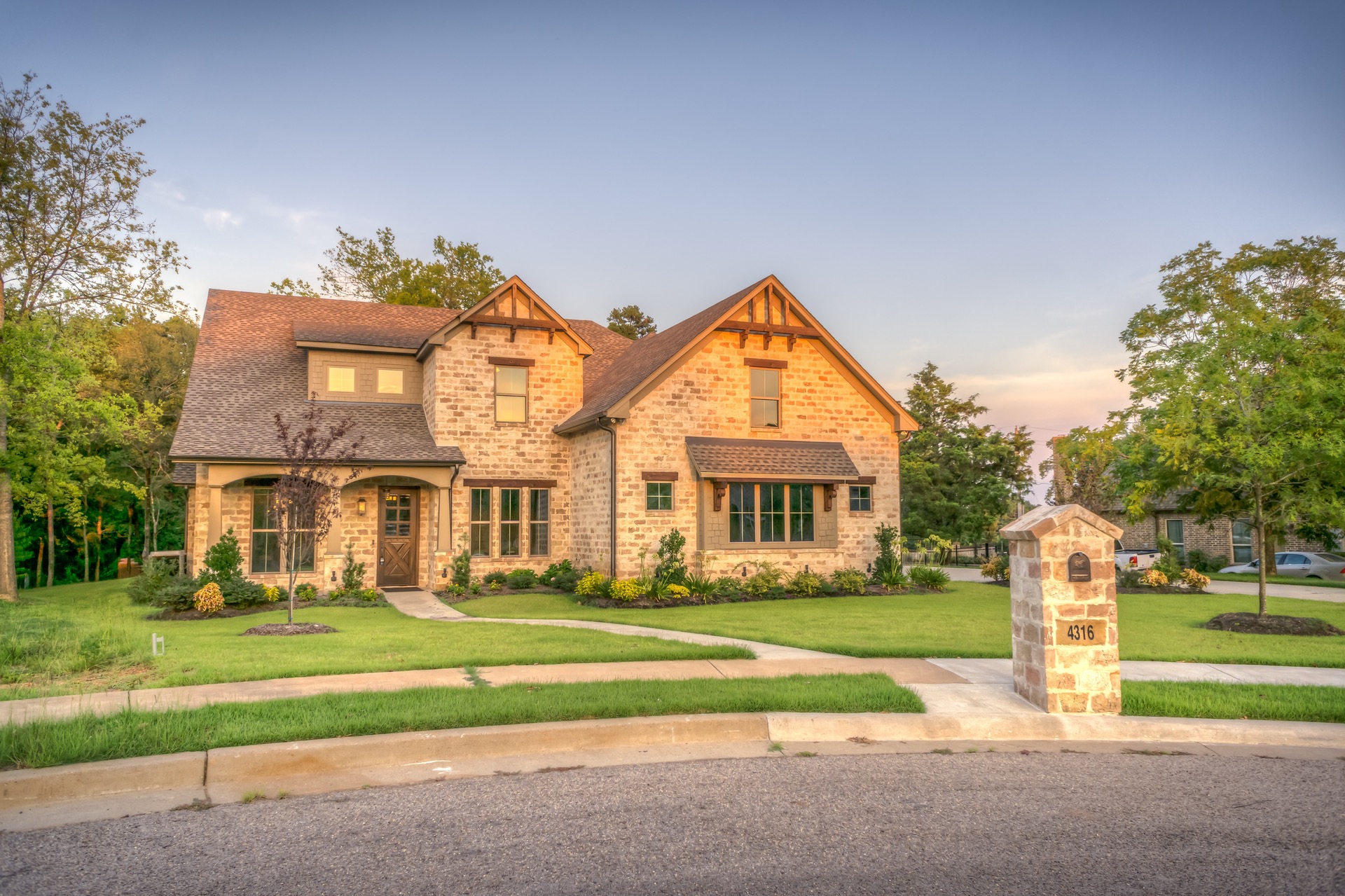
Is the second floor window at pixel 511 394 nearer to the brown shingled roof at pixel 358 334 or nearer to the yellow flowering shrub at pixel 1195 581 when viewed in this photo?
the brown shingled roof at pixel 358 334

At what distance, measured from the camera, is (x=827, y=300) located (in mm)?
25766

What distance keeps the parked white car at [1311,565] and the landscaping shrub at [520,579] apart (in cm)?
2605

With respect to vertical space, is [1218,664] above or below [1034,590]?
below

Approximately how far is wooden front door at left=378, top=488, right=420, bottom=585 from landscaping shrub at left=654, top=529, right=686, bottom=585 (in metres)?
6.22

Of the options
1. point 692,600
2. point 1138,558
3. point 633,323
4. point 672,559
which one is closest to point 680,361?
point 672,559

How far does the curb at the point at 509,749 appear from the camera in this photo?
17.7ft

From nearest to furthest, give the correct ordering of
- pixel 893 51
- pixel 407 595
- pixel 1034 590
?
pixel 1034 590
pixel 893 51
pixel 407 595

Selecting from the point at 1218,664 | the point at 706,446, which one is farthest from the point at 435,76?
the point at 1218,664

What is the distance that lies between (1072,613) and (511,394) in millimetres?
→ 16090

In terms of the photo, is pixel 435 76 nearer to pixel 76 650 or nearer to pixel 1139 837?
pixel 76 650

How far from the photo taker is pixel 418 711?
700cm

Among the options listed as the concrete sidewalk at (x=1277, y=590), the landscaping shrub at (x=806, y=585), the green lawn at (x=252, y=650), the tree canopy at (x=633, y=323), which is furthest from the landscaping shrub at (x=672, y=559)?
the tree canopy at (x=633, y=323)

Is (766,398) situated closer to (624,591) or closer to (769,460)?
(769,460)

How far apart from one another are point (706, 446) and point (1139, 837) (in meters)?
15.6
